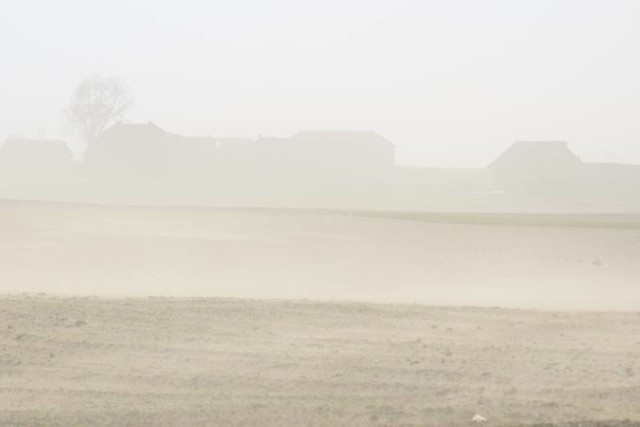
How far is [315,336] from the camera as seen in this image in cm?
1248

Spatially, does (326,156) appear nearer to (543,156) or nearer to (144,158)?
(144,158)

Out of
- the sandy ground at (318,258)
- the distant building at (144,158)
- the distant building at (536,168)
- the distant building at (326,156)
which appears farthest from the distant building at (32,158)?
the sandy ground at (318,258)

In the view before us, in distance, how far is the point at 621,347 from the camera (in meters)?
12.3

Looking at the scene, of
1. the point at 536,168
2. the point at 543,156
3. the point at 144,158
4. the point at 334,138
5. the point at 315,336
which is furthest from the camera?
the point at 334,138

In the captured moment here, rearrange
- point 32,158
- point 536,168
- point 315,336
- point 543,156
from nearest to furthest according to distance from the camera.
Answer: point 315,336 < point 536,168 < point 543,156 < point 32,158

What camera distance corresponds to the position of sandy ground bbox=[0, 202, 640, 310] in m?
19.2

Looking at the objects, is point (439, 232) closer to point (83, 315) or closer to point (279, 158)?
point (83, 315)

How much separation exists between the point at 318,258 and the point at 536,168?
4486 cm

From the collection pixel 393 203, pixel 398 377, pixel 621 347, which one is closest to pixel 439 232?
pixel 621 347

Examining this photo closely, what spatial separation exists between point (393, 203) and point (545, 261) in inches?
1040

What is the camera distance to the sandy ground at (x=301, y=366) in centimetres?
923

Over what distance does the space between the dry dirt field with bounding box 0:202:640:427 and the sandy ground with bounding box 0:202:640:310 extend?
0.41ft

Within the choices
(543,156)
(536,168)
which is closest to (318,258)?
(536,168)

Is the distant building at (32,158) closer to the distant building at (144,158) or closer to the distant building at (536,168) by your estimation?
the distant building at (144,158)
